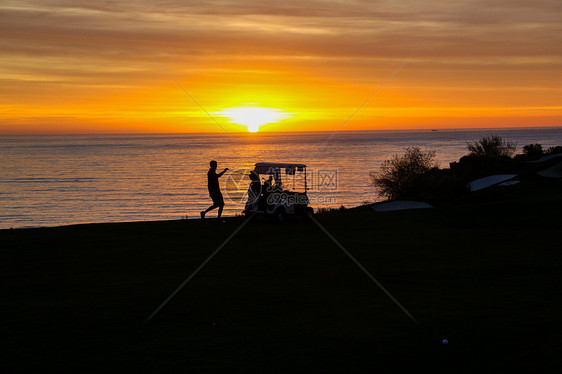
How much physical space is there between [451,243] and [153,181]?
72815 millimetres

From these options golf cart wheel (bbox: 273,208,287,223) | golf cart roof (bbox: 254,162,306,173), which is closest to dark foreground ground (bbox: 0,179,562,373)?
golf cart wheel (bbox: 273,208,287,223)

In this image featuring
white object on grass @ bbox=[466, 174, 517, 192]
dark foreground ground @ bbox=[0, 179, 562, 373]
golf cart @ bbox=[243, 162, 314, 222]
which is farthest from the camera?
white object on grass @ bbox=[466, 174, 517, 192]

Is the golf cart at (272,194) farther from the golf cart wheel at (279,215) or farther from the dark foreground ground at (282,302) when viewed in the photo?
the dark foreground ground at (282,302)

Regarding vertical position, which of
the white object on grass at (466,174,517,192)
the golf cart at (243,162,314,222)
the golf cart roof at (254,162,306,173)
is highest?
the golf cart roof at (254,162,306,173)

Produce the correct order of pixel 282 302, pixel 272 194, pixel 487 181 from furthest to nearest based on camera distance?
pixel 487 181 < pixel 272 194 < pixel 282 302

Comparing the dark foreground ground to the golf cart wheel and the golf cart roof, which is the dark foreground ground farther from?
the golf cart roof

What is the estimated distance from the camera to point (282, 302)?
10.1 meters

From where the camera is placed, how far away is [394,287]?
11.4 meters

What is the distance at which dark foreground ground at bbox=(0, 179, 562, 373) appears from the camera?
7.38 meters

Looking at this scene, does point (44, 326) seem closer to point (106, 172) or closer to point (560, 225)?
point (560, 225)

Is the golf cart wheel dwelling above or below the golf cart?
below

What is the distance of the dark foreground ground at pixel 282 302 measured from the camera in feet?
24.2

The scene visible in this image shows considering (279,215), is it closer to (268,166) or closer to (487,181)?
(268,166)

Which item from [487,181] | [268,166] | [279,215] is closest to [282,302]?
[279,215]
